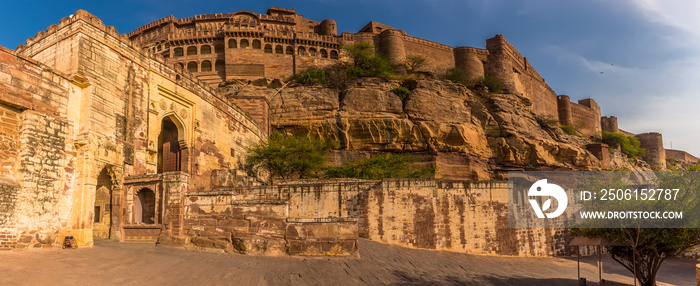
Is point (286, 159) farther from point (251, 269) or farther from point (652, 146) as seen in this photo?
point (652, 146)

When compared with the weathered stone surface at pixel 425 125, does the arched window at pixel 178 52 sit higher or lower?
higher

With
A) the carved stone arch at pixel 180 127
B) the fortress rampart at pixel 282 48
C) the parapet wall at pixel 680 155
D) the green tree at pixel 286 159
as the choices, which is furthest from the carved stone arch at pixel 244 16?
the parapet wall at pixel 680 155

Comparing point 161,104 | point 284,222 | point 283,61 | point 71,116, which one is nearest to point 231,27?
point 283,61

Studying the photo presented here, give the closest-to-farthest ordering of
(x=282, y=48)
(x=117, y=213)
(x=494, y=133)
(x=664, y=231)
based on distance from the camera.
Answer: (x=664, y=231)
(x=117, y=213)
(x=494, y=133)
(x=282, y=48)

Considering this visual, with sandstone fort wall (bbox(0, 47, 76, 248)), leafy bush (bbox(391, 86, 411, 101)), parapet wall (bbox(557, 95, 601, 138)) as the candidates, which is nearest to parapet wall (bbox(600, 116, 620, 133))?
parapet wall (bbox(557, 95, 601, 138))

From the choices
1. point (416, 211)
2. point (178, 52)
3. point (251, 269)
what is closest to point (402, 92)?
point (416, 211)

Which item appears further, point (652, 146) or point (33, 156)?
point (652, 146)

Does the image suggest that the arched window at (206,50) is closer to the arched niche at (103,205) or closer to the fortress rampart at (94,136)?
the fortress rampart at (94,136)

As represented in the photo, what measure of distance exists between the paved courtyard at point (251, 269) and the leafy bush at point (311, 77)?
21.8m

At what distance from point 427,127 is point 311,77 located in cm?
1044

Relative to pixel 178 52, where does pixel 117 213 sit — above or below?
below

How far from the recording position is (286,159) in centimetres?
2586

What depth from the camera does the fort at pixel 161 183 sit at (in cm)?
1318

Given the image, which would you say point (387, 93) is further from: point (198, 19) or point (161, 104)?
point (198, 19)
